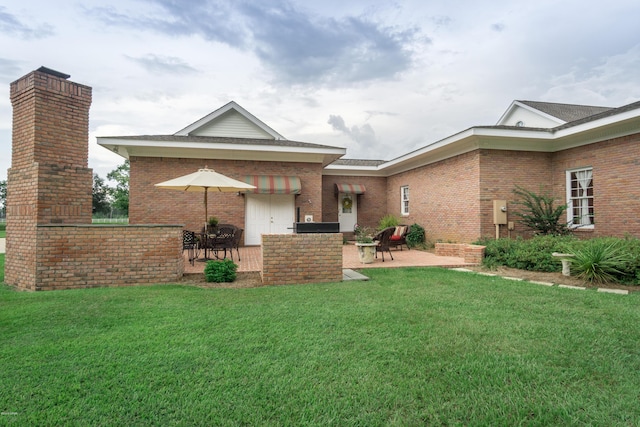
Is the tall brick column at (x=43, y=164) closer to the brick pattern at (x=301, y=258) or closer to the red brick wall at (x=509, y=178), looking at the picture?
the brick pattern at (x=301, y=258)

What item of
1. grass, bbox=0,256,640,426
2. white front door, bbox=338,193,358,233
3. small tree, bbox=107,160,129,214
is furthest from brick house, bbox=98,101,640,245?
small tree, bbox=107,160,129,214

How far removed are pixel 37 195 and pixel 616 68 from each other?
21.6 meters

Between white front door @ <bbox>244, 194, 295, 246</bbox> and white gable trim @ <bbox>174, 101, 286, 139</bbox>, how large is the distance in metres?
3.41

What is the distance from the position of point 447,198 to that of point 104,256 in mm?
11354

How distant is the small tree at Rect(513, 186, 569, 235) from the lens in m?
10.2

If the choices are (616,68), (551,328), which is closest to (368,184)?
(616,68)

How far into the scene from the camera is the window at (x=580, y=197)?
10.5m

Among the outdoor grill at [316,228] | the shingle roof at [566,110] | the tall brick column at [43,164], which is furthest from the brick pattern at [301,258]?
the shingle roof at [566,110]

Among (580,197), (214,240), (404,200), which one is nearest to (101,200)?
(404,200)

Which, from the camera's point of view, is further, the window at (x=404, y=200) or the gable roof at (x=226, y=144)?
the window at (x=404, y=200)

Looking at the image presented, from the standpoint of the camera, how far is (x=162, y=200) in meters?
12.7

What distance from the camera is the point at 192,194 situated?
42.7 ft

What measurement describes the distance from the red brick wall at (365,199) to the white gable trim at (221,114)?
163 inches

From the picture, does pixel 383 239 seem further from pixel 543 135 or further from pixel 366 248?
pixel 543 135
